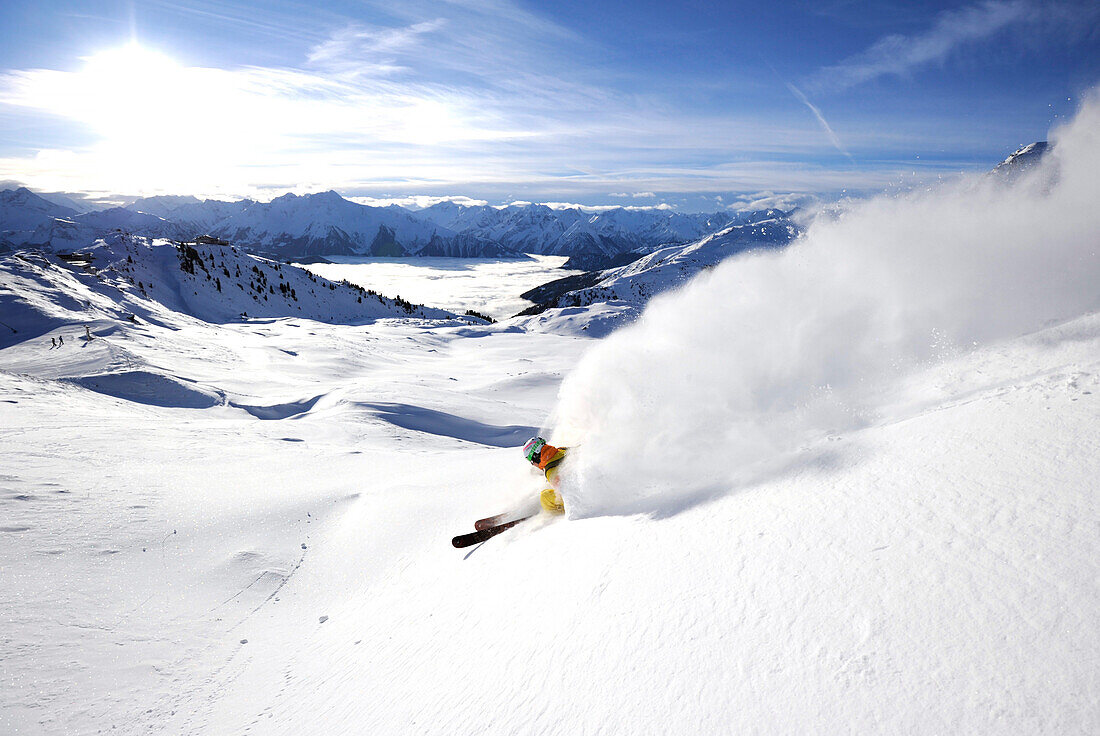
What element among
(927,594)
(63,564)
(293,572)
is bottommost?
(293,572)

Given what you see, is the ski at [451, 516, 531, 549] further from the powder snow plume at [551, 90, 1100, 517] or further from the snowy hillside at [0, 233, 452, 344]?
the snowy hillside at [0, 233, 452, 344]

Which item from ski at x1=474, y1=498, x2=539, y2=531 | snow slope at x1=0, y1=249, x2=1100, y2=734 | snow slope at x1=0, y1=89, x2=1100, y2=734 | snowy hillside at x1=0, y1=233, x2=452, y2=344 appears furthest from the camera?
snowy hillside at x1=0, y1=233, x2=452, y2=344

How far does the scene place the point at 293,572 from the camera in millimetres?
7719

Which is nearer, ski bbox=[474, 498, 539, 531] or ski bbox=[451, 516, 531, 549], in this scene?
ski bbox=[451, 516, 531, 549]

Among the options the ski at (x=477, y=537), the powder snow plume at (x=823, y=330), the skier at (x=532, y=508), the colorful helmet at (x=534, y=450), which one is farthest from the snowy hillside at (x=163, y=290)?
the powder snow plume at (x=823, y=330)

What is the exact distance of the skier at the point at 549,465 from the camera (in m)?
6.88

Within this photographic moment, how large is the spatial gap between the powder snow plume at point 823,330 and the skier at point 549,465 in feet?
1.36

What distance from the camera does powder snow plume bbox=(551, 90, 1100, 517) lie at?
18.5ft

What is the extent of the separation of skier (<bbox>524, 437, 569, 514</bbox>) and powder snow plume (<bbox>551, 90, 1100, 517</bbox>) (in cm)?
42

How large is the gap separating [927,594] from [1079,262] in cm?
621

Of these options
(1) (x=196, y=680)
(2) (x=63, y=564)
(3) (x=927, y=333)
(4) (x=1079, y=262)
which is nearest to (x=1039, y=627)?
(3) (x=927, y=333)

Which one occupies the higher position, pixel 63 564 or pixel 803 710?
pixel 803 710

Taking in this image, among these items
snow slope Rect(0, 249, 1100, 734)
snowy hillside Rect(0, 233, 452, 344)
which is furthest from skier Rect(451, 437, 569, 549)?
snowy hillside Rect(0, 233, 452, 344)

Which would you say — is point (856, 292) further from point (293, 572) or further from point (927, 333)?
point (293, 572)
